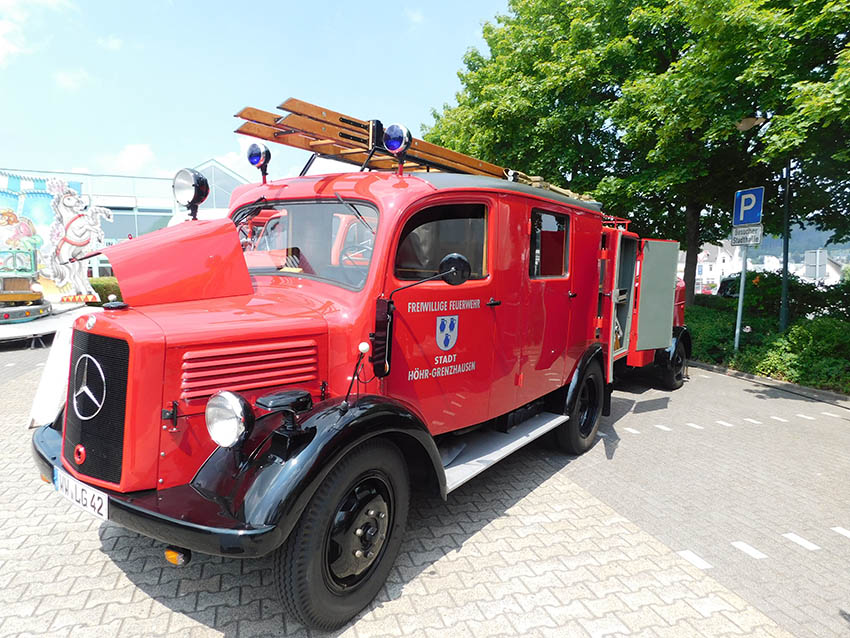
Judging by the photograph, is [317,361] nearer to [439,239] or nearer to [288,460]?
[288,460]

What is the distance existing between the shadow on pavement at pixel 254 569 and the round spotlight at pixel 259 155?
2.73 meters

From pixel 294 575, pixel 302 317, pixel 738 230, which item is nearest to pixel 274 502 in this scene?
pixel 294 575

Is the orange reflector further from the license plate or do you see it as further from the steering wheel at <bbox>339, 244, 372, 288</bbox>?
the steering wheel at <bbox>339, 244, 372, 288</bbox>

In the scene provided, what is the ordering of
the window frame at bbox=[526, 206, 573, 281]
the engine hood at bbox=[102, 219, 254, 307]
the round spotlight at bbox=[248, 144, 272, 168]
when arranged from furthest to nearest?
the window frame at bbox=[526, 206, 573, 281]
the round spotlight at bbox=[248, 144, 272, 168]
the engine hood at bbox=[102, 219, 254, 307]

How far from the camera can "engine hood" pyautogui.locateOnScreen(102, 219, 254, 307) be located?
2.73m

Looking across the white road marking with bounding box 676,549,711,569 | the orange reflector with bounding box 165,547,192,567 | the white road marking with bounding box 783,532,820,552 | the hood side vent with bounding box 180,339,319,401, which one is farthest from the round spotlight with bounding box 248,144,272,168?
the white road marking with bounding box 783,532,820,552

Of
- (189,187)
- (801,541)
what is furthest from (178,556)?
(801,541)

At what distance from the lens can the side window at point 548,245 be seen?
13.1ft

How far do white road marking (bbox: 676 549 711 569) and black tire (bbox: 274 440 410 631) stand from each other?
1.89 meters

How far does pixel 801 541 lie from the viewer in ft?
11.6

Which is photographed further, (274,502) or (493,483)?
(493,483)

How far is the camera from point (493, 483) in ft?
14.3

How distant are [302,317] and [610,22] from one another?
39.1ft

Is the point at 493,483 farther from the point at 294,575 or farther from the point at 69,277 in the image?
the point at 69,277
